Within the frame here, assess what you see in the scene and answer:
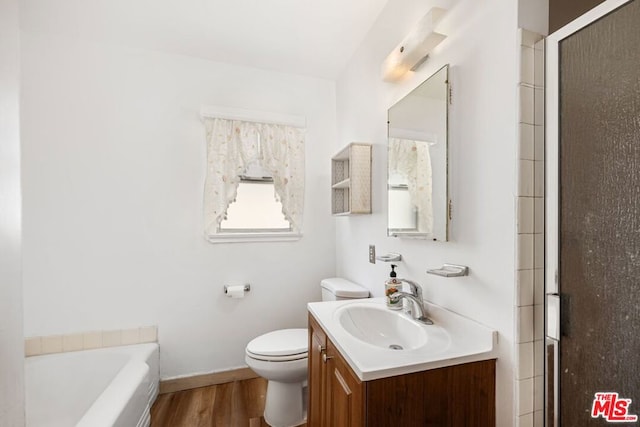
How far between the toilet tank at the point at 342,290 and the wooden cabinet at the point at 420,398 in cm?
83

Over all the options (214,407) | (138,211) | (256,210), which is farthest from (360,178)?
(214,407)

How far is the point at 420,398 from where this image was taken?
918 mm

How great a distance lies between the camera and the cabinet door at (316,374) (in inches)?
50.4

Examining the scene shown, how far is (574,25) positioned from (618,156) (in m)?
0.42

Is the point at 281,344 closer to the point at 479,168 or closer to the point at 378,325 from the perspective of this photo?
the point at 378,325

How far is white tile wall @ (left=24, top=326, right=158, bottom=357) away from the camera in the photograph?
193 cm

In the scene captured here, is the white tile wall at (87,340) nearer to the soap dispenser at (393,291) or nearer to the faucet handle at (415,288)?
the soap dispenser at (393,291)

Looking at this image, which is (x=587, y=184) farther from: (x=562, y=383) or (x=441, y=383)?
(x=441, y=383)

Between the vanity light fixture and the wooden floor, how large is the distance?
7.17 feet

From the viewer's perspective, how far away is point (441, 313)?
4.04ft

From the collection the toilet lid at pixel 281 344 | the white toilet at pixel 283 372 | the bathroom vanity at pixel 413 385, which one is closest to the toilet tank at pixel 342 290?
the white toilet at pixel 283 372

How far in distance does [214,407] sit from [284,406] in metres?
0.55

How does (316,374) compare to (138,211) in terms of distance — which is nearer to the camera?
(316,374)

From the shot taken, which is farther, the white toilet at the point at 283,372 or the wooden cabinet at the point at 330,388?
the white toilet at the point at 283,372
